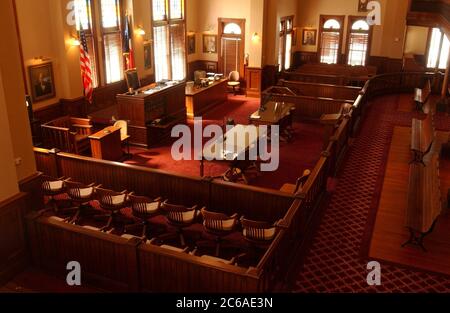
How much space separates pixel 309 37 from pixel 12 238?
17.3 m

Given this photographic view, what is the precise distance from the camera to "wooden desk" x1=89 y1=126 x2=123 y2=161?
9795 mm

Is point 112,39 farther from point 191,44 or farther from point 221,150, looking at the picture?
point 221,150

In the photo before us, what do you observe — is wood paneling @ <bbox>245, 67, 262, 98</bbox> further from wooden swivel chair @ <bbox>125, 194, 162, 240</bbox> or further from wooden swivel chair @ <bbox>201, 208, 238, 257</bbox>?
wooden swivel chair @ <bbox>201, 208, 238, 257</bbox>

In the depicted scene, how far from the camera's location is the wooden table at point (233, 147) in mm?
8672

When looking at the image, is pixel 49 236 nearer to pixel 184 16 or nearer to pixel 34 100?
pixel 34 100

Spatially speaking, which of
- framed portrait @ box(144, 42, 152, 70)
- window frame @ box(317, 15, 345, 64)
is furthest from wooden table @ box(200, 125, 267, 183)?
window frame @ box(317, 15, 345, 64)

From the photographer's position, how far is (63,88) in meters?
11.3

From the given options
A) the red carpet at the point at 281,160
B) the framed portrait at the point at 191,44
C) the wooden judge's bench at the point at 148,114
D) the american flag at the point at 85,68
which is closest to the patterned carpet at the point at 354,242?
the red carpet at the point at 281,160

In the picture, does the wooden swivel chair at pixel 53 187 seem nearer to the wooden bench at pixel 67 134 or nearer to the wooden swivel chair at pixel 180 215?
the wooden swivel chair at pixel 180 215

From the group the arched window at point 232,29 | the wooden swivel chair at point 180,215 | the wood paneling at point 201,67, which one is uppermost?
the arched window at point 232,29

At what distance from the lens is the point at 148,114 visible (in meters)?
11.6

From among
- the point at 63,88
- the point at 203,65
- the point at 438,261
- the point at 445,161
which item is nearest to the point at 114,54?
the point at 63,88

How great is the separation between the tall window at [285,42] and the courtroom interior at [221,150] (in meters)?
0.10

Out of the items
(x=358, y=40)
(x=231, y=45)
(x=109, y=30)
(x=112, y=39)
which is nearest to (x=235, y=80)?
(x=231, y=45)
